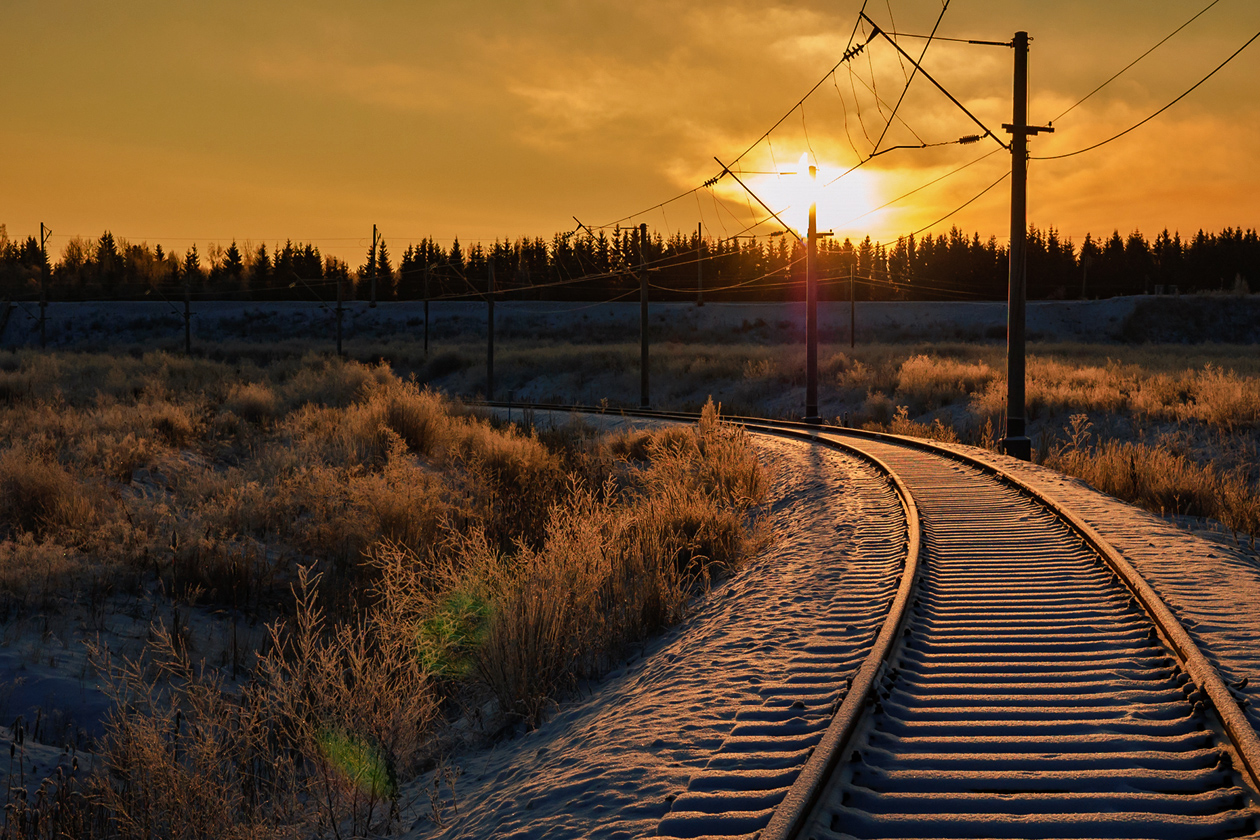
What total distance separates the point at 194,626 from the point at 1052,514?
381 inches

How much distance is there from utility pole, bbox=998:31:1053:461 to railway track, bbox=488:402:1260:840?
9.98 metres

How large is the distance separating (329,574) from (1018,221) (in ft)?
44.3

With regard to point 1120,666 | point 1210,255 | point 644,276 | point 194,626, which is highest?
point 1210,255

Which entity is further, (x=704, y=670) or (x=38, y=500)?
(x=38, y=500)

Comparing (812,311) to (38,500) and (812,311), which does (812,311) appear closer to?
(812,311)

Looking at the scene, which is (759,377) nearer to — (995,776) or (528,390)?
(528,390)

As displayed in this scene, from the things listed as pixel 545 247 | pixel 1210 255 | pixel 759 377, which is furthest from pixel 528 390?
pixel 1210 255

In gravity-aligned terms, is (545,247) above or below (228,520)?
above

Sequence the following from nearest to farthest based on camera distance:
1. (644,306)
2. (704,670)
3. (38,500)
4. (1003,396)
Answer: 1. (704,670)
2. (38,500)
3. (1003,396)
4. (644,306)

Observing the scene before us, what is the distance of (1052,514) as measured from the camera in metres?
10.5

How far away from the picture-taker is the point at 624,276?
11856 centimetres

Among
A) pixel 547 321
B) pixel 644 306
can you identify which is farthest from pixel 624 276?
pixel 644 306

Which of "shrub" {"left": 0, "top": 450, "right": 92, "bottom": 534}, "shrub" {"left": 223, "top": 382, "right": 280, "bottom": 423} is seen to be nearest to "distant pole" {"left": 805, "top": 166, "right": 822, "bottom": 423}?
"shrub" {"left": 223, "top": 382, "right": 280, "bottom": 423}

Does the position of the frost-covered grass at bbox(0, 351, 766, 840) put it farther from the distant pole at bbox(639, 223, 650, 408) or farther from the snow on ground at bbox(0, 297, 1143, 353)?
the snow on ground at bbox(0, 297, 1143, 353)
